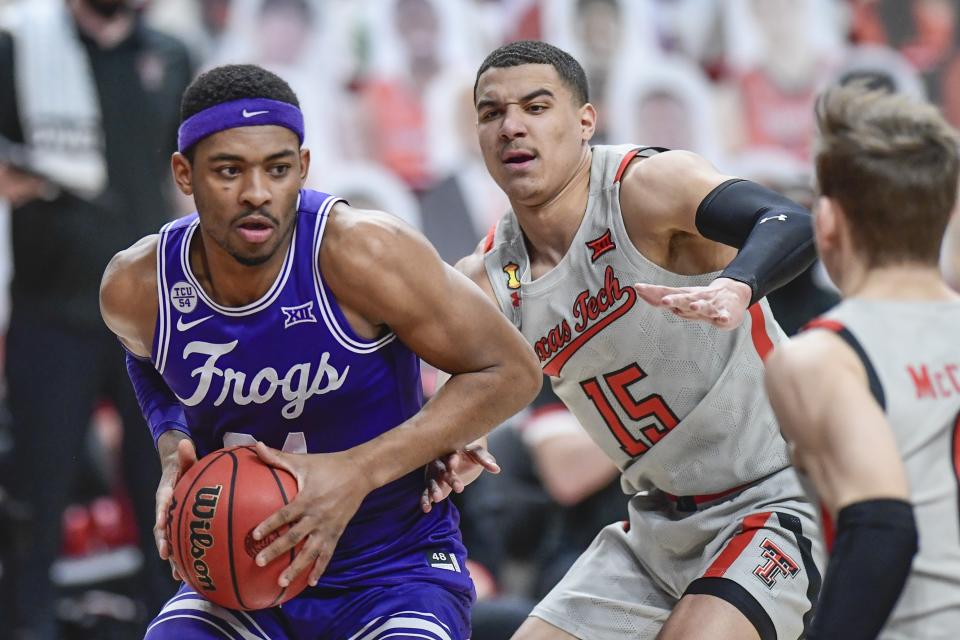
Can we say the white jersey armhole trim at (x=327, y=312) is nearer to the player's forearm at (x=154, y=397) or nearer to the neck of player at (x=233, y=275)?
the neck of player at (x=233, y=275)

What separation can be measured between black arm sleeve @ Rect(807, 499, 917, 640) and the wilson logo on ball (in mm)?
1545

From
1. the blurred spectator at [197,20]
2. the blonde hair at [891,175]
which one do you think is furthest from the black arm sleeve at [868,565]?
the blurred spectator at [197,20]

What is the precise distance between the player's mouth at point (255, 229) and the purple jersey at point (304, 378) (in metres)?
0.12

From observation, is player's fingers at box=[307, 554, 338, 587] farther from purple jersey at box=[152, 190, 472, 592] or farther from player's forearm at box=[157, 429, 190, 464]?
player's forearm at box=[157, 429, 190, 464]

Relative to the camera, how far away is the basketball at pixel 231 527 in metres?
3.33

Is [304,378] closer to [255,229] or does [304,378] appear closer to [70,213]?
[255,229]

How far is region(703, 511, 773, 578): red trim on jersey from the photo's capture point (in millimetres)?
3893

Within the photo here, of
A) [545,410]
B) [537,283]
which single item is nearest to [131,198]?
[545,410]

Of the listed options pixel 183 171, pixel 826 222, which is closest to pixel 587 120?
pixel 183 171

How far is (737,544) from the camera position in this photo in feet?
12.9

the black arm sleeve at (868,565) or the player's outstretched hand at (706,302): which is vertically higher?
the player's outstretched hand at (706,302)

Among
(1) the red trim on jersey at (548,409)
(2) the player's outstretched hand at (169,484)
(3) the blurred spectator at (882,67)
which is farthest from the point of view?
(3) the blurred spectator at (882,67)

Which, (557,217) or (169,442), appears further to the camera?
(557,217)

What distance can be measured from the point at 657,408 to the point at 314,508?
124cm
